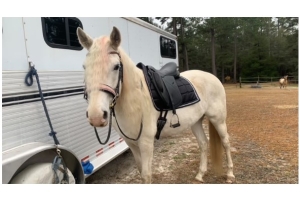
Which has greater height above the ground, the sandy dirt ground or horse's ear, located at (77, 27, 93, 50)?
horse's ear, located at (77, 27, 93, 50)

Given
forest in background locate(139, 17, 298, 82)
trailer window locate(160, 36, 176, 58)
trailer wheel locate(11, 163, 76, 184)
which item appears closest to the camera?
trailer wheel locate(11, 163, 76, 184)

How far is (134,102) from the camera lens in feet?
7.55

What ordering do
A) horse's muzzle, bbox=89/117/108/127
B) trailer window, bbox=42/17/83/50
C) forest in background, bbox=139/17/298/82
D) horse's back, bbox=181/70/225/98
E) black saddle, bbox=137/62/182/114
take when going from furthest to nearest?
forest in background, bbox=139/17/298/82 → horse's back, bbox=181/70/225/98 → black saddle, bbox=137/62/182/114 → trailer window, bbox=42/17/83/50 → horse's muzzle, bbox=89/117/108/127

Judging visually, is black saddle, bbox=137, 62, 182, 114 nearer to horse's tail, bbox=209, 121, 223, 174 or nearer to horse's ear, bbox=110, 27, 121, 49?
horse's ear, bbox=110, 27, 121, 49

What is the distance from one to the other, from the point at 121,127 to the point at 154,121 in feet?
1.25

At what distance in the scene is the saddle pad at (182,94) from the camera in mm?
2580

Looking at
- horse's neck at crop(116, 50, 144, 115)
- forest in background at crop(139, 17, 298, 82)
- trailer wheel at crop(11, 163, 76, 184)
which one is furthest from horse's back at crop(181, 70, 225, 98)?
forest in background at crop(139, 17, 298, 82)

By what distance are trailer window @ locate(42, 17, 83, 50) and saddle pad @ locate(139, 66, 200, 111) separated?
1056mm

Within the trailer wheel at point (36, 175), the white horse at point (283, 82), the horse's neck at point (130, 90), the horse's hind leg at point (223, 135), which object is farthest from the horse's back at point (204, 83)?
the white horse at point (283, 82)

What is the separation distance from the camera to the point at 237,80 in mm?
24062

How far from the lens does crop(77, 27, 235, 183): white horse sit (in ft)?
5.84

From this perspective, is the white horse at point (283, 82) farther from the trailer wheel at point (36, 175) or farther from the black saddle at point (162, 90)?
the trailer wheel at point (36, 175)

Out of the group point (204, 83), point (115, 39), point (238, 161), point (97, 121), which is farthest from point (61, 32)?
point (238, 161)

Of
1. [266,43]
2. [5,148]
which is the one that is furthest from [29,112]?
[266,43]
